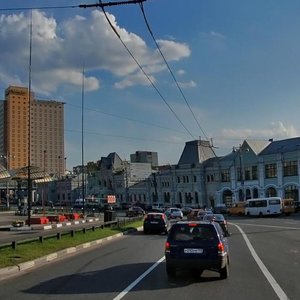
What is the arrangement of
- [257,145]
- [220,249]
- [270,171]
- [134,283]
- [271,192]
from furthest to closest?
1. [257,145]
2. [270,171]
3. [271,192]
4. [220,249]
5. [134,283]

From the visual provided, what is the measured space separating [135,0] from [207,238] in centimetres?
620

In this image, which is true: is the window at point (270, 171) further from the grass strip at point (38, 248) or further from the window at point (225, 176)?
the grass strip at point (38, 248)

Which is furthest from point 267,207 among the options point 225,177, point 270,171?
point 225,177

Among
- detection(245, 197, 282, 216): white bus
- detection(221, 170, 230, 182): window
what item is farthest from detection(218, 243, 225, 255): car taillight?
detection(221, 170, 230, 182): window

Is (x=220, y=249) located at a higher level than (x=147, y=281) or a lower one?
higher

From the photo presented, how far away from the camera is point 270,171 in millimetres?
88875

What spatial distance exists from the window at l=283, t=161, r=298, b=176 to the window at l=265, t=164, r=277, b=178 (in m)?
2.43

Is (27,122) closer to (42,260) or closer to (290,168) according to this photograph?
(42,260)

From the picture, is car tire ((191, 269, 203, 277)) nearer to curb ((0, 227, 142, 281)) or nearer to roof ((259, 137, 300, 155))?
curb ((0, 227, 142, 281))

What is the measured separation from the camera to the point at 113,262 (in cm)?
1783

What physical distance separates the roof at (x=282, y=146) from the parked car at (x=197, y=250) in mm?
72729

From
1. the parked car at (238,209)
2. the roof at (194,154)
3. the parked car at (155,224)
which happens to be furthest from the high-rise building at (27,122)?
the roof at (194,154)

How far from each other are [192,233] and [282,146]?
260 feet

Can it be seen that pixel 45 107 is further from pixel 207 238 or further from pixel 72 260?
pixel 207 238
